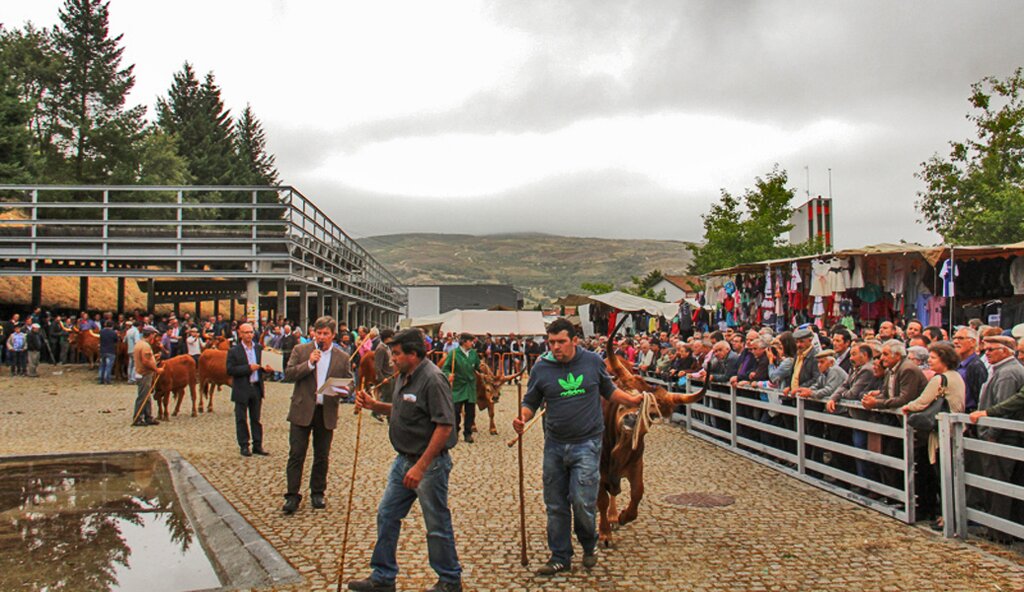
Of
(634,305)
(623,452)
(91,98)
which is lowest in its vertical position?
(623,452)

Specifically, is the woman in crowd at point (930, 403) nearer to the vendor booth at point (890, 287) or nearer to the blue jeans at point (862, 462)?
the blue jeans at point (862, 462)

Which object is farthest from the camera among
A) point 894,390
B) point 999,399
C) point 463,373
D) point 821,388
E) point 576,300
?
point 576,300

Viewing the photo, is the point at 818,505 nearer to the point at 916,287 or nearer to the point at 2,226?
the point at 916,287

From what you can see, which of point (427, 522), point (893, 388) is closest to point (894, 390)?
point (893, 388)

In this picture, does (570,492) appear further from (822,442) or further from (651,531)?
(822,442)

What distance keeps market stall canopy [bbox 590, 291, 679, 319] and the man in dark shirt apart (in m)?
15.2

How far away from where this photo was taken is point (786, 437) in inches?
424

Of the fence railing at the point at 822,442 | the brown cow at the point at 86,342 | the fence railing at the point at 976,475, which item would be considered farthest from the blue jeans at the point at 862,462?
the brown cow at the point at 86,342

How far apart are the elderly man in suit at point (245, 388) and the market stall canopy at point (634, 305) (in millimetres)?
14745

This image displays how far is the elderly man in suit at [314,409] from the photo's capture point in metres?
8.25

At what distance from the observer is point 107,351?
23781 millimetres

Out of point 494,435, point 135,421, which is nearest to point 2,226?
point 135,421

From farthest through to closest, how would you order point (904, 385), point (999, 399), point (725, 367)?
point (725, 367)
point (904, 385)
point (999, 399)

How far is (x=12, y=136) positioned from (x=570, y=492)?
109 ft
